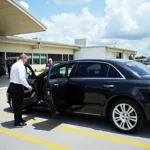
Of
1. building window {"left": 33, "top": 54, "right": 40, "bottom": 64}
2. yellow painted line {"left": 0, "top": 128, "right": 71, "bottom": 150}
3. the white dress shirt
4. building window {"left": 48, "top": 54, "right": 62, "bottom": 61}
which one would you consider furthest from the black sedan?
building window {"left": 48, "top": 54, "right": 62, "bottom": 61}

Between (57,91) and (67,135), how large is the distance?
A: 1073 millimetres

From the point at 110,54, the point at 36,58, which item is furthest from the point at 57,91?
the point at 110,54

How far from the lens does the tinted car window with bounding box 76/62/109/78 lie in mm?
5145

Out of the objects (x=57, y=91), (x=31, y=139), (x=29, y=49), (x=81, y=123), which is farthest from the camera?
(x=29, y=49)

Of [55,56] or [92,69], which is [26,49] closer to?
[55,56]

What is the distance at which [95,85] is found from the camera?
5.06 meters

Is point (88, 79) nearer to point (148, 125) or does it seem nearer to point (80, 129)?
point (80, 129)

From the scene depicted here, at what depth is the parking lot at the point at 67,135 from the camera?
4.11 meters

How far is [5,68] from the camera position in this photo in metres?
19.7

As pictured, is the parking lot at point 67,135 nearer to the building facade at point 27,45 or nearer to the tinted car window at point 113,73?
the tinted car window at point 113,73

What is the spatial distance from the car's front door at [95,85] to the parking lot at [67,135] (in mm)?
491

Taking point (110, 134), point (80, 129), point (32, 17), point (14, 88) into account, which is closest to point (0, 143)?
point (14, 88)

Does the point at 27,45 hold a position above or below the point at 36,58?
above

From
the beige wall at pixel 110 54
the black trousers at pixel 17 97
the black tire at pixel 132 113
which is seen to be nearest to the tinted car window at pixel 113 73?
the black tire at pixel 132 113
